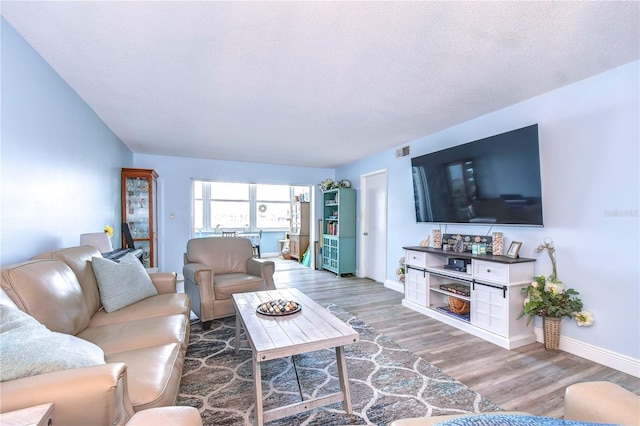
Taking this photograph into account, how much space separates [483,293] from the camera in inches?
112

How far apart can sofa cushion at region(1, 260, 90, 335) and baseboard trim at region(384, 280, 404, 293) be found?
12.6ft

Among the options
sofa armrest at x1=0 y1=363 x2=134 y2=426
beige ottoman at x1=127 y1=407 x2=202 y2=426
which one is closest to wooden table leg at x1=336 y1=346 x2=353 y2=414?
beige ottoman at x1=127 y1=407 x2=202 y2=426

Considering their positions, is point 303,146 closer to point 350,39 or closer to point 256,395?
point 350,39

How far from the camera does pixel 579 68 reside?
2.22m

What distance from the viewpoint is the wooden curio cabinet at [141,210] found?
429cm

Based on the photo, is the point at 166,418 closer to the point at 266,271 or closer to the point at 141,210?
the point at 266,271

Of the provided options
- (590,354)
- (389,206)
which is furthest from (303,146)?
(590,354)

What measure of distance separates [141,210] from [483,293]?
466cm

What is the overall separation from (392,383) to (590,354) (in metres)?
1.74

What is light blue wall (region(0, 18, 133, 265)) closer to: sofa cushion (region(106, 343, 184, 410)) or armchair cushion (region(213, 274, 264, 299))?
sofa cushion (region(106, 343, 184, 410))

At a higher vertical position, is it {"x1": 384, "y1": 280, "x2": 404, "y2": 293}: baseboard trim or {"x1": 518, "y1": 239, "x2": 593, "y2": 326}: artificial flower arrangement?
{"x1": 518, "y1": 239, "x2": 593, "y2": 326}: artificial flower arrangement

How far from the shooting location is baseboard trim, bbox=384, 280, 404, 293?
4488 millimetres

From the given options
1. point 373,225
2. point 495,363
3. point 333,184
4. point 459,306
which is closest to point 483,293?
point 459,306

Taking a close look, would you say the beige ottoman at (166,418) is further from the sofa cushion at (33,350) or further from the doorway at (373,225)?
the doorway at (373,225)
